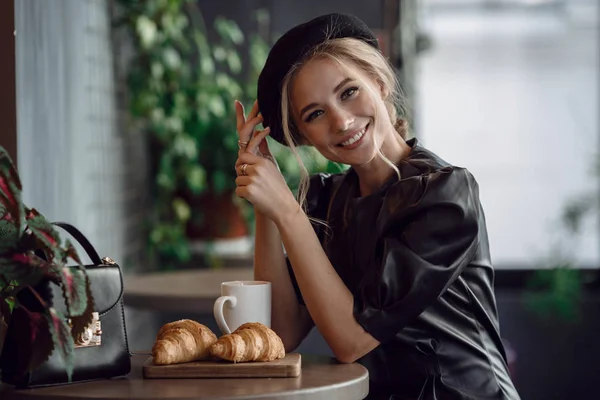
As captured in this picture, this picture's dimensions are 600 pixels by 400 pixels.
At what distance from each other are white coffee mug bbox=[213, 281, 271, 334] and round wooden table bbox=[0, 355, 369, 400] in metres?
0.17

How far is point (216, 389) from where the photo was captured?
134cm

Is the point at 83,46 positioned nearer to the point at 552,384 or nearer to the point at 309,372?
the point at 309,372

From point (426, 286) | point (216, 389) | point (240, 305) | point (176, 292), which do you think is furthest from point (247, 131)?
point (176, 292)

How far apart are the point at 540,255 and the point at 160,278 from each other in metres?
2.25

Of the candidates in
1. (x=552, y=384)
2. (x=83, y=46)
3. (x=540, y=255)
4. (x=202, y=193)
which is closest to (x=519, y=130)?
(x=540, y=255)

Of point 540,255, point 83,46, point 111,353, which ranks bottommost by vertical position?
point 540,255

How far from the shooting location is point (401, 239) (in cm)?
166

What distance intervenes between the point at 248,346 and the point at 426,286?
0.34m

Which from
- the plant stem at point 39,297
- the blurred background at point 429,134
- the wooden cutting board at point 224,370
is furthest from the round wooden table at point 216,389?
the blurred background at point 429,134

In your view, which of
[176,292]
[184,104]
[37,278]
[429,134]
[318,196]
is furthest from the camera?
[429,134]

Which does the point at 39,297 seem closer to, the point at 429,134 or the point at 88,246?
the point at 88,246

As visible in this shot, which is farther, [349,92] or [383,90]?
[383,90]

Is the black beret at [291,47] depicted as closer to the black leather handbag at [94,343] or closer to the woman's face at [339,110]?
the woman's face at [339,110]

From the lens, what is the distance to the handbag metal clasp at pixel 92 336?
1402mm
